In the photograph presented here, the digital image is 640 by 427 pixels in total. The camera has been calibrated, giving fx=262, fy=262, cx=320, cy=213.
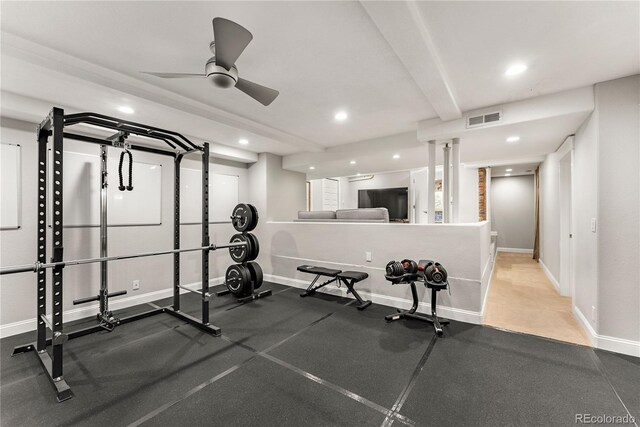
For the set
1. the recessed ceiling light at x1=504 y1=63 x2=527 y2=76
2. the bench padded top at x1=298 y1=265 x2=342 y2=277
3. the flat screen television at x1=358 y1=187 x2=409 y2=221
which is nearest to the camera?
the recessed ceiling light at x1=504 y1=63 x2=527 y2=76

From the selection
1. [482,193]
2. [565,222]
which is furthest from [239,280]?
[482,193]

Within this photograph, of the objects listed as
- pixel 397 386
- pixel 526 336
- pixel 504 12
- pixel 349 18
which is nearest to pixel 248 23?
pixel 349 18

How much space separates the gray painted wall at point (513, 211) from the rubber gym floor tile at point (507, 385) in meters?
6.57

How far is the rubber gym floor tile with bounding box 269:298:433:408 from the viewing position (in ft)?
6.57

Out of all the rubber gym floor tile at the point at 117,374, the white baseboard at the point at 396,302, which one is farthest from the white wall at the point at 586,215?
the rubber gym floor tile at the point at 117,374

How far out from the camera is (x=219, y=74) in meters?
1.87

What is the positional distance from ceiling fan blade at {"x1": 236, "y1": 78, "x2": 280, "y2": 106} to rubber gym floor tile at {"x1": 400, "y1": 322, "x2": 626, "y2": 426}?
251 cm

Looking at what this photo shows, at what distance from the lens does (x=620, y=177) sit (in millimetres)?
2391

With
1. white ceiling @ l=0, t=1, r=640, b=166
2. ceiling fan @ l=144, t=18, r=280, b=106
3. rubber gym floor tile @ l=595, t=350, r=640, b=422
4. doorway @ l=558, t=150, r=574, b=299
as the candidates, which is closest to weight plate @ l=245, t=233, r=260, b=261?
white ceiling @ l=0, t=1, r=640, b=166

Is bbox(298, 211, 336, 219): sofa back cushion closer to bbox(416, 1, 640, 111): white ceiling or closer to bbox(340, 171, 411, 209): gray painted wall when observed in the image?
bbox(416, 1, 640, 111): white ceiling

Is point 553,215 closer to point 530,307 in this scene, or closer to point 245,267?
point 530,307

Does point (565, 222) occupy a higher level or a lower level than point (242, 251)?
higher

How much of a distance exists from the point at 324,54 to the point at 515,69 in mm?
1729

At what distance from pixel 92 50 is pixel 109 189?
88.6 inches
